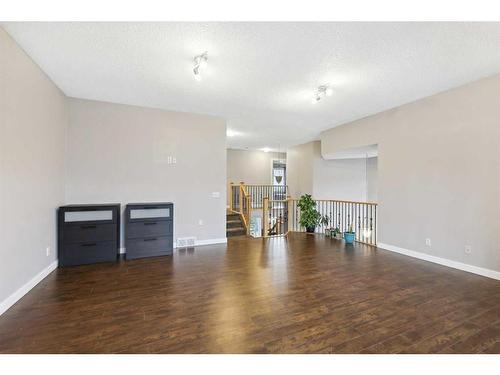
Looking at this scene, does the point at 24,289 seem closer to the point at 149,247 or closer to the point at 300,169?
the point at 149,247

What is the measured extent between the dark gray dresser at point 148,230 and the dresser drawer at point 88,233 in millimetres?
264

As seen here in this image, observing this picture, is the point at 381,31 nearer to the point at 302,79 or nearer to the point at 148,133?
the point at 302,79

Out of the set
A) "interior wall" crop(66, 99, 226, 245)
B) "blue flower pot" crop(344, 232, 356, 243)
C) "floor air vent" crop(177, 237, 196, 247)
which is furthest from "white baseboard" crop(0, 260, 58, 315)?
"blue flower pot" crop(344, 232, 356, 243)

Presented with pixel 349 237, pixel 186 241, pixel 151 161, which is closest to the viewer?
pixel 151 161

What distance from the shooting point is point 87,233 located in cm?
388

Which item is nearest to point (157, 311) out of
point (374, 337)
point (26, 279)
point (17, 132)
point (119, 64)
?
point (26, 279)

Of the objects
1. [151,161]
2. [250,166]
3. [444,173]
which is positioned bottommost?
[444,173]

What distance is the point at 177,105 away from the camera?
4.61m

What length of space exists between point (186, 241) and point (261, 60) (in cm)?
370

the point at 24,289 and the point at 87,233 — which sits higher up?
the point at 87,233

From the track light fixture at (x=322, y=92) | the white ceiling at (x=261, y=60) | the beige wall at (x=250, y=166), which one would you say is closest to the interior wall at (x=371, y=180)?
the beige wall at (x=250, y=166)

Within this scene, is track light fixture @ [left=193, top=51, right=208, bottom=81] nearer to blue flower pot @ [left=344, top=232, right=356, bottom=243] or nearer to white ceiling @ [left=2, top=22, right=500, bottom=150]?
white ceiling @ [left=2, top=22, right=500, bottom=150]

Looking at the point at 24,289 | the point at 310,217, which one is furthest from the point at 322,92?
the point at 24,289
